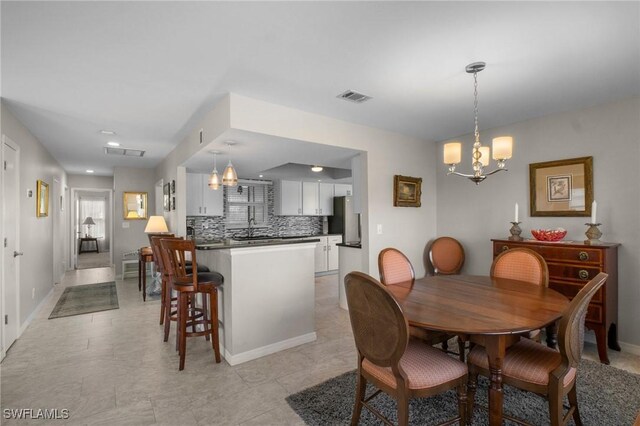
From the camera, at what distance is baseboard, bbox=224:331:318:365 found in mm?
2740

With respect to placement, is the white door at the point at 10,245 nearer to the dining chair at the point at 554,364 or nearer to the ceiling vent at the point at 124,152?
the ceiling vent at the point at 124,152

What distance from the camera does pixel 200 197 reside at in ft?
19.1

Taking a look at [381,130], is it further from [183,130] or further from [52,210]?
[52,210]

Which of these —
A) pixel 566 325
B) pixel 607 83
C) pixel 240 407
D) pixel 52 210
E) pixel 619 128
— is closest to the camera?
pixel 566 325

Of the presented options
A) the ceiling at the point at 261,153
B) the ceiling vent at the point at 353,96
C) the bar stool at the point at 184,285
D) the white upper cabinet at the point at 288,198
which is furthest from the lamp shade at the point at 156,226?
the ceiling vent at the point at 353,96

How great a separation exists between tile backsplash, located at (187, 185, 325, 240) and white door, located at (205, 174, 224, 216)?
0.31 m

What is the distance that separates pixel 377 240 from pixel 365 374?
2.29 m

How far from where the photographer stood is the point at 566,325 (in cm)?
151

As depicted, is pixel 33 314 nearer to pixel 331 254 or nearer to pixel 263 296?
pixel 263 296

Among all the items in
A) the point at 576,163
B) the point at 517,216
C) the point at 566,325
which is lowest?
the point at 566,325

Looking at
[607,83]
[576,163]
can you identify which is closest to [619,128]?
[576,163]

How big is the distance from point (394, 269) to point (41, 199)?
483 centimetres

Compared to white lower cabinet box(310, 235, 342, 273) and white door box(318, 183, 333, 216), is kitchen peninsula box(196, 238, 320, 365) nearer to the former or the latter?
white lower cabinet box(310, 235, 342, 273)

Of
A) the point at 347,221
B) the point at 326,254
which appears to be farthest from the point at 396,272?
the point at 347,221
